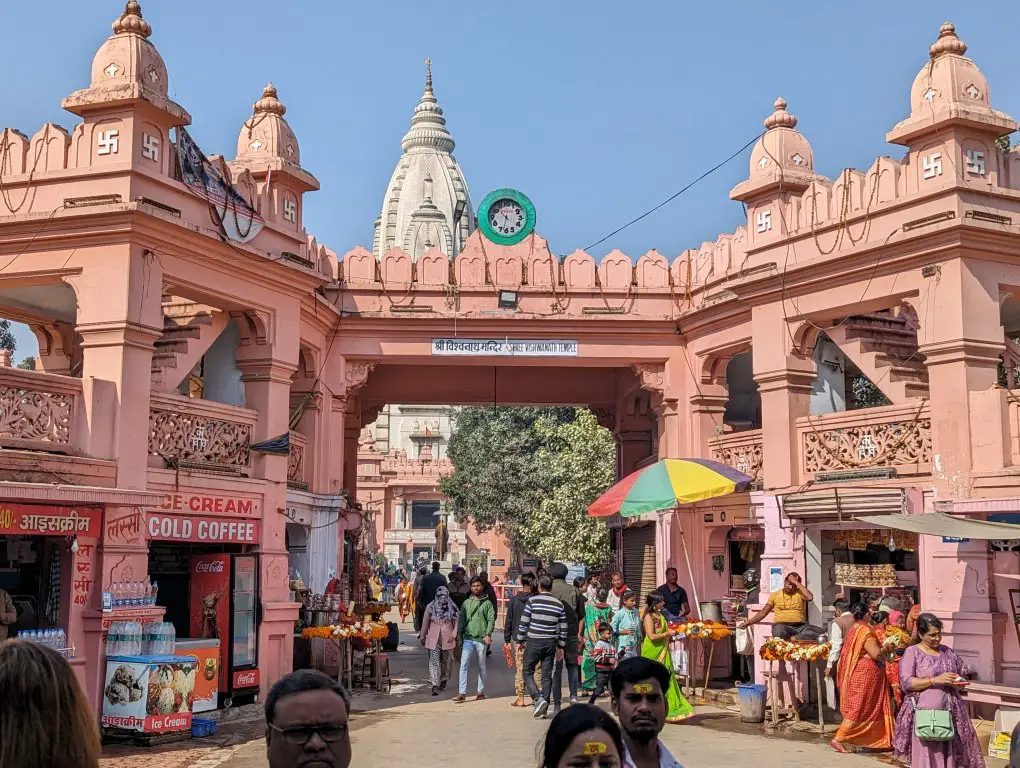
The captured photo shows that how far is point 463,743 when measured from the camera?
11.0 metres

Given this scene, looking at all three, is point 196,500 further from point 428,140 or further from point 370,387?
point 428,140

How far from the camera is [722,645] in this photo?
15547 mm

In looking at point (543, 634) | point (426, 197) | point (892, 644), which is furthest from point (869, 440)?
point (426, 197)

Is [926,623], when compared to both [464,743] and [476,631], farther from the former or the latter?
[476,631]

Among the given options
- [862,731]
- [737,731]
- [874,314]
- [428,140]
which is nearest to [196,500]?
[737,731]

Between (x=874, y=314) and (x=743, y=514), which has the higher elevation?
(x=874, y=314)

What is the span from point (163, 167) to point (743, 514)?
8.04 meters

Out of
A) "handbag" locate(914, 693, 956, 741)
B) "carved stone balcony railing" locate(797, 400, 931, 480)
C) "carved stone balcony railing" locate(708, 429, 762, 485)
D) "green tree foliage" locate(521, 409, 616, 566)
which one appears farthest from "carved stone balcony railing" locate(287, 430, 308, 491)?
"green tree foliage" locate(521, 409, 616, 566)

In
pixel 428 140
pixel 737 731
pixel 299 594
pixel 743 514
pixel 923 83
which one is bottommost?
pixel 737 731

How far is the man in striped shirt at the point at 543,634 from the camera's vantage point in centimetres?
1246

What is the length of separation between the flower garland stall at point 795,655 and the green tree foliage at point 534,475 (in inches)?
699

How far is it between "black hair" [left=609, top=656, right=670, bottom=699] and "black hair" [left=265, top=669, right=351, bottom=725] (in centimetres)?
144

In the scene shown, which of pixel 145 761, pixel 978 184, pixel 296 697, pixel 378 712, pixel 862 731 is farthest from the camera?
pixel 378 712

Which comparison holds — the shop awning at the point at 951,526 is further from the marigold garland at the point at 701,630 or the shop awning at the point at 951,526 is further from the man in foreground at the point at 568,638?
the man in foreground at the point at 568,638
